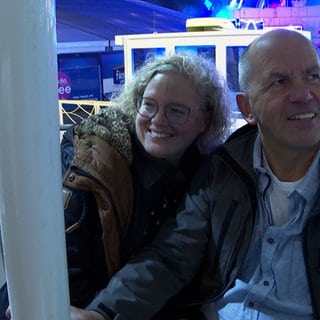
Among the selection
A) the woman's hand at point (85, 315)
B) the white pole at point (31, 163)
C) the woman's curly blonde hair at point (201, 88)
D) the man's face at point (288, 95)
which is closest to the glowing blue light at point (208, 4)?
the woman's curly blonde hair at point (201, 88)

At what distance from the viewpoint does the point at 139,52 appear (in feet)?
11.7

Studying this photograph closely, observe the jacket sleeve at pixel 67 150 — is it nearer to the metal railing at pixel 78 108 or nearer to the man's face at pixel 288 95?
the man's face at pixel 288 95

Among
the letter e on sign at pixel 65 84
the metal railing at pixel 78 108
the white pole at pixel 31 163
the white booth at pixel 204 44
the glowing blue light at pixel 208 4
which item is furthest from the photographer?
the glowing blue light at pixel 208 4

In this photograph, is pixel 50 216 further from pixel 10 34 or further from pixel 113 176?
pixel 113 176

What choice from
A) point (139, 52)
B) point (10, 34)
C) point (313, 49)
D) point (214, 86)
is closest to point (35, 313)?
point (10, 34)

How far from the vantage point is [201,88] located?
1.28m

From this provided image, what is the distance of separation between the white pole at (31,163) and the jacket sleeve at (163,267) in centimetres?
63

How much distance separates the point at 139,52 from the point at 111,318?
2.80 meters

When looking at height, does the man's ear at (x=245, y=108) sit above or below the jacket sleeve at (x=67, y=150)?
above

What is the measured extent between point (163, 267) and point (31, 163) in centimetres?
75

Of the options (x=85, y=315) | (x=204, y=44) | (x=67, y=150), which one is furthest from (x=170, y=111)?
(x=204, y=44)

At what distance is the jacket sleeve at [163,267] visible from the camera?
105 centimetres

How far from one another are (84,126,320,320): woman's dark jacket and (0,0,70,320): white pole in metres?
0.63

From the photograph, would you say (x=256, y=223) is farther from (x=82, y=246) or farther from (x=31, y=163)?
(x=31, y=163)
